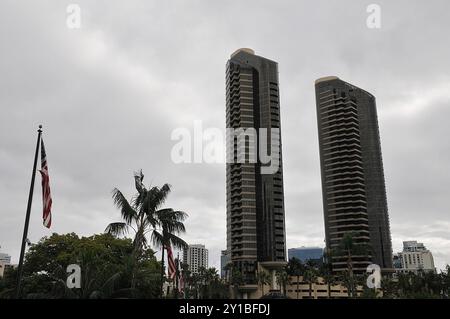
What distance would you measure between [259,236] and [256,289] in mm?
14751

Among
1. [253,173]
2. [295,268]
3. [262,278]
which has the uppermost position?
[253,173]

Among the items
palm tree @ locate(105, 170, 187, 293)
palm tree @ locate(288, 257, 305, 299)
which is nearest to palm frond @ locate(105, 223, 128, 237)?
palm tree @ locate(105, 170, 187, 293)

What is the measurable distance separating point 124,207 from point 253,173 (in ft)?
351

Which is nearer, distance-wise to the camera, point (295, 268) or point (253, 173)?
point (295, 268)

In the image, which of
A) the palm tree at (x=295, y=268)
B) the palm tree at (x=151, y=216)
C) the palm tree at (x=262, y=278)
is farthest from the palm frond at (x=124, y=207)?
the palm tree at (x=295, y=268)

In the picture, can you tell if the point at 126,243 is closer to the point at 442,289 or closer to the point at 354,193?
the point at 442,289

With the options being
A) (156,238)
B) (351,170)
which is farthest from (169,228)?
(351,170)

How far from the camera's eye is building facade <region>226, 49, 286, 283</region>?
120 metres

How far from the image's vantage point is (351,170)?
152625mm

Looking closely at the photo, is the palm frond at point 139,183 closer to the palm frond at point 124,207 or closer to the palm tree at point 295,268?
the palm frond at point 124,207

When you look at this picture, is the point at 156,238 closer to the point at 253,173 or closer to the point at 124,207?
the point at 124,207

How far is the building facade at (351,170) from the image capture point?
481ft
